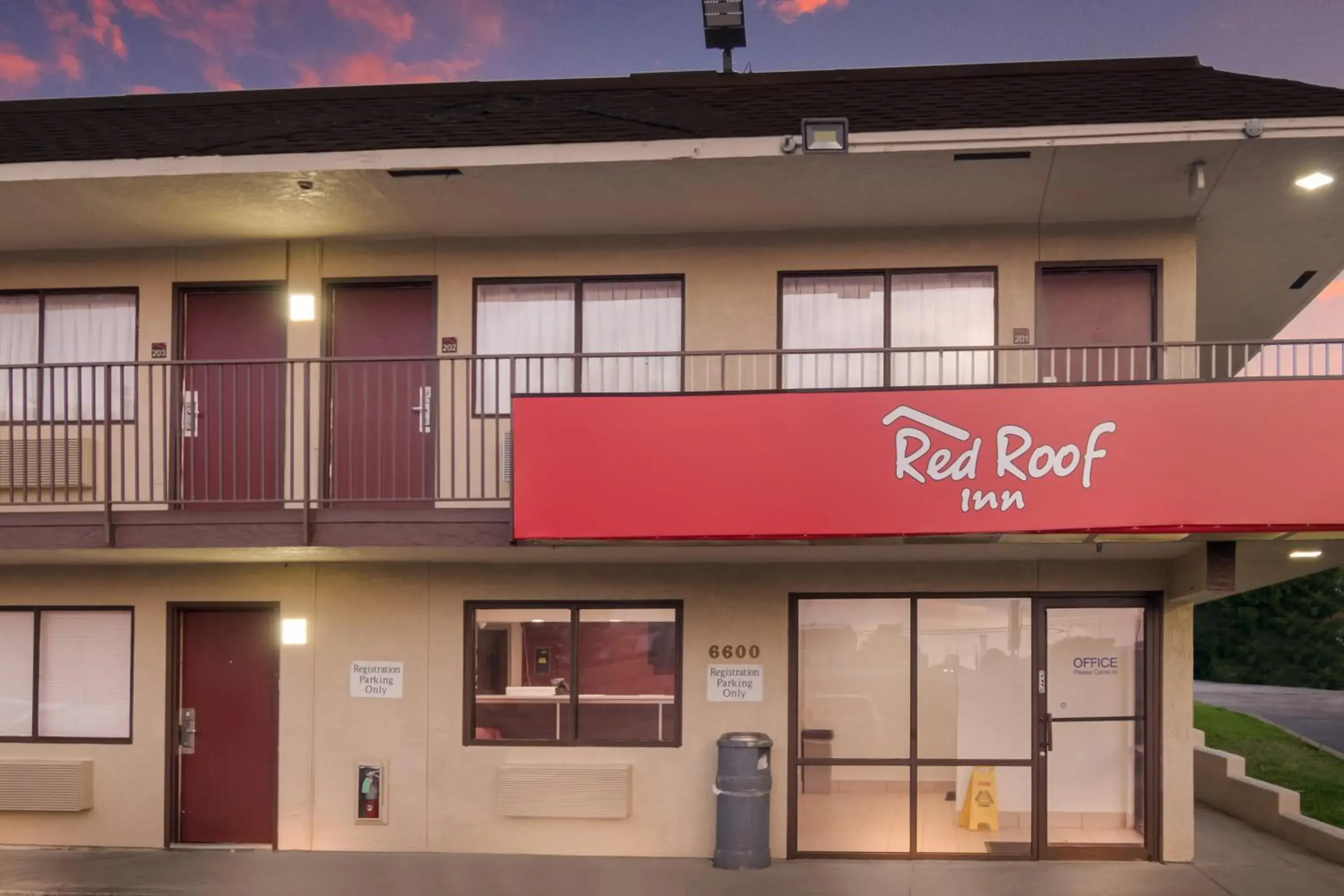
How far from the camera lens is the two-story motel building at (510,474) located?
38.0 feet

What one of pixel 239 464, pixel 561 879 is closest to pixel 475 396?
pixel 239 464

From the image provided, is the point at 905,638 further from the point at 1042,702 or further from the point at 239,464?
the point at 239,464

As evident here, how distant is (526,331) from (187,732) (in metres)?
5.15

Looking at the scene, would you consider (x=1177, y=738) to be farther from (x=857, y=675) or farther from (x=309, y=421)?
(x=309, y=421)

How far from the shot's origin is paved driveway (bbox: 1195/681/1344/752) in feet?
74.0

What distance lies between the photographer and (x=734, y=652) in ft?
40.9

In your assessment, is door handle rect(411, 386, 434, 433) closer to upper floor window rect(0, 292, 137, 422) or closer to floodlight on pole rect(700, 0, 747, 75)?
upper floor window rect(0, 292, 137, 422)

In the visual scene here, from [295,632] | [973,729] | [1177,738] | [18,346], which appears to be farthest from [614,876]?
[18,346]

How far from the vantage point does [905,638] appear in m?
12.5

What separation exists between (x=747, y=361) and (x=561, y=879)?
501 cm

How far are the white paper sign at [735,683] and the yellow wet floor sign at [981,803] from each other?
2.12 meters

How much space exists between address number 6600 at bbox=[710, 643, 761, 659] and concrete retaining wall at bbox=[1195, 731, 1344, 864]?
5.49 metres

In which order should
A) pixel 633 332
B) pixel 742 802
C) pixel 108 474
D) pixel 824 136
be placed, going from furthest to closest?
1. pixel 633 332
2. pixel 742 802
3. pixel 108 474
4. pixel 824 136

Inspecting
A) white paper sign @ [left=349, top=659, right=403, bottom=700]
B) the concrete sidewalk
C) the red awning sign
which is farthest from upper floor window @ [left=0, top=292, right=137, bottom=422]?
the red awning sign
